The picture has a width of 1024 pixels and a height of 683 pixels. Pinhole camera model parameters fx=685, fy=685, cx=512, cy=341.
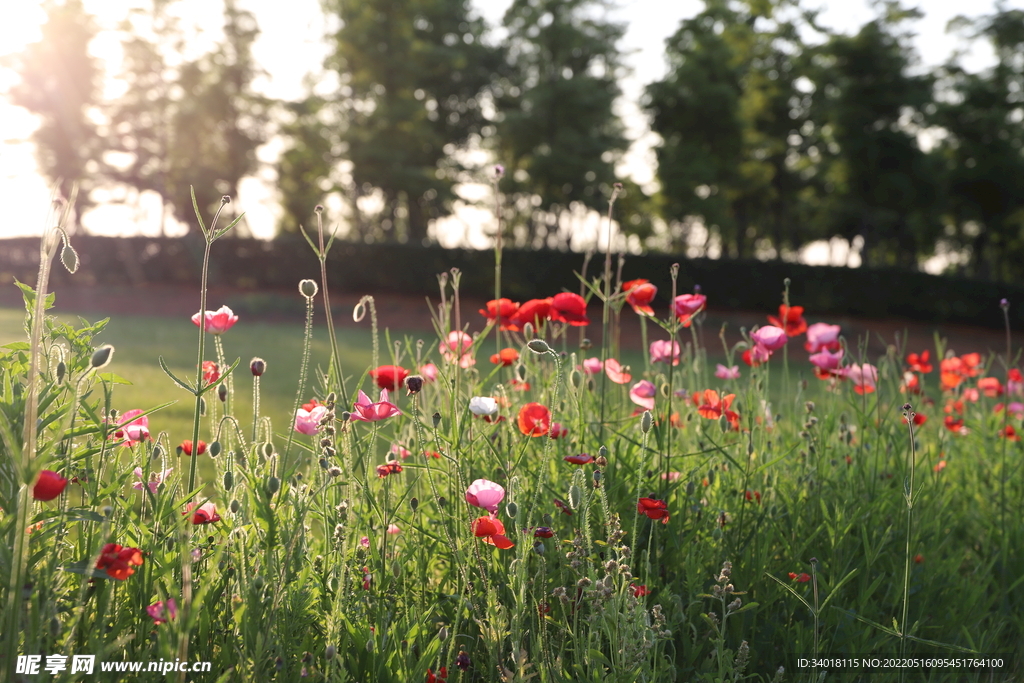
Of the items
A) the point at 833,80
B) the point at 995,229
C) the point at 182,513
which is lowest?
the point at 182,513

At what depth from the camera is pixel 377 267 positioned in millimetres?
14383

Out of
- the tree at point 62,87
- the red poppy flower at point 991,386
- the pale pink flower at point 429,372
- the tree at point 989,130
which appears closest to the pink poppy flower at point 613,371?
the pale pink flower at point 429,372

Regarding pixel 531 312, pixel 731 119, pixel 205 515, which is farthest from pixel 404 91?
pixel 205 515

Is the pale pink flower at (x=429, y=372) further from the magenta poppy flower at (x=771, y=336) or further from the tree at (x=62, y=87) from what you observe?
the tree at (x=62, y=87)

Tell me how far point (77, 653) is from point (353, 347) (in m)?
7.21

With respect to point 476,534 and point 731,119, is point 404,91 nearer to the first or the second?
point 731,119

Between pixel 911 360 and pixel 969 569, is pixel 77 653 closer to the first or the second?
pixel 969 569

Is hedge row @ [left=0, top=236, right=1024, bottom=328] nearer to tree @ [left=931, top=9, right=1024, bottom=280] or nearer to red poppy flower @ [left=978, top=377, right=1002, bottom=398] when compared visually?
tree @ [left=931, top=9, right=1024, bottom=280]

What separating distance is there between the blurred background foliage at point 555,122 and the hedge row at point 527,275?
439 cm

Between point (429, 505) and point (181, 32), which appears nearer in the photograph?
point (429, 505)

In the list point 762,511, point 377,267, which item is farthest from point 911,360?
point 377,267

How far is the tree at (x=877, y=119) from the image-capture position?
18.9 meters

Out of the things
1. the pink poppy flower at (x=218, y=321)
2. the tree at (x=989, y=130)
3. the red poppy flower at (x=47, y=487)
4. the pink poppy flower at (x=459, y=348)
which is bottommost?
the red poppy flower at (x=47, y=487)

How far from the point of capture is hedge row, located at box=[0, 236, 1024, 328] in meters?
13.0
